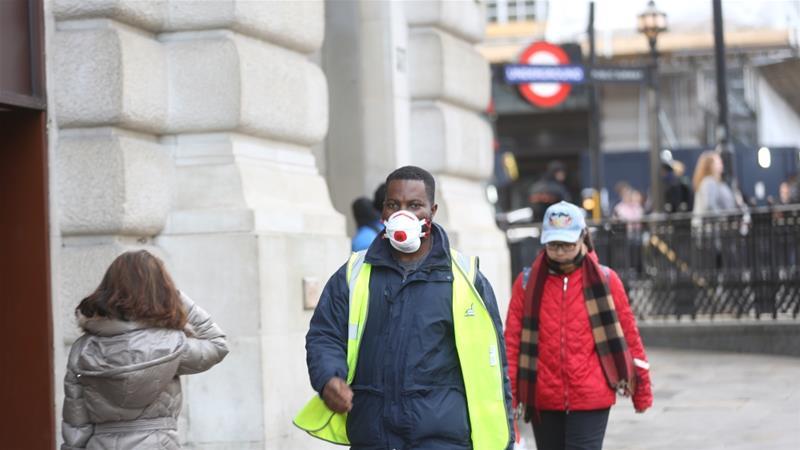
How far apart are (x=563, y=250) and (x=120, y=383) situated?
7.87 ft

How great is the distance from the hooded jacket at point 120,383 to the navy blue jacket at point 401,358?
77cm

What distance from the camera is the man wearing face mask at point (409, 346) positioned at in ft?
18.0

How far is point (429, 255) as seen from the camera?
18.5 feet

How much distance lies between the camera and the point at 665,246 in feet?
60.2

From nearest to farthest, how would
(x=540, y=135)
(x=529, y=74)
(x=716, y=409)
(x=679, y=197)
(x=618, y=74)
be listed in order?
1. (x=716, y=409)
2. (x=529, y=74)
3. (x=679, y=197)
4. (x=618, y=74)
5. (x=540, y=135)

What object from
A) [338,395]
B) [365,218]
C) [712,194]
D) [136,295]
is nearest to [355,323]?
[338,395]

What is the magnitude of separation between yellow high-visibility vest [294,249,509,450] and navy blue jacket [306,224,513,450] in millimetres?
30

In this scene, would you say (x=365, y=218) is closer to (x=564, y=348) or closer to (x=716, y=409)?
(x=564, y=348)

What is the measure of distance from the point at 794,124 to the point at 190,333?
4749cm

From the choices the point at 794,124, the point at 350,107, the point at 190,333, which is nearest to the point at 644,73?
the point at 350,107

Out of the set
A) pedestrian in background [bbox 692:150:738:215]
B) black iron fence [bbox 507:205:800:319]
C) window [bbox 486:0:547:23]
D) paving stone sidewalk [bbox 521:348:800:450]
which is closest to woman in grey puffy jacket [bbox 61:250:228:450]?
paving stone sidewalk [bbox 521:348:800:450]

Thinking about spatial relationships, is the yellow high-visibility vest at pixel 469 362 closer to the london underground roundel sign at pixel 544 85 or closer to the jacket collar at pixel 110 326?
the jacket collar at pixel 110 326

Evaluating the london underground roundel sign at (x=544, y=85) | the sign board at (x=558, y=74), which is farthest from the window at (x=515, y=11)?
the sign board at (x=558, y=74)

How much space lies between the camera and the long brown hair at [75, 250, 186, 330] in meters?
6.06
